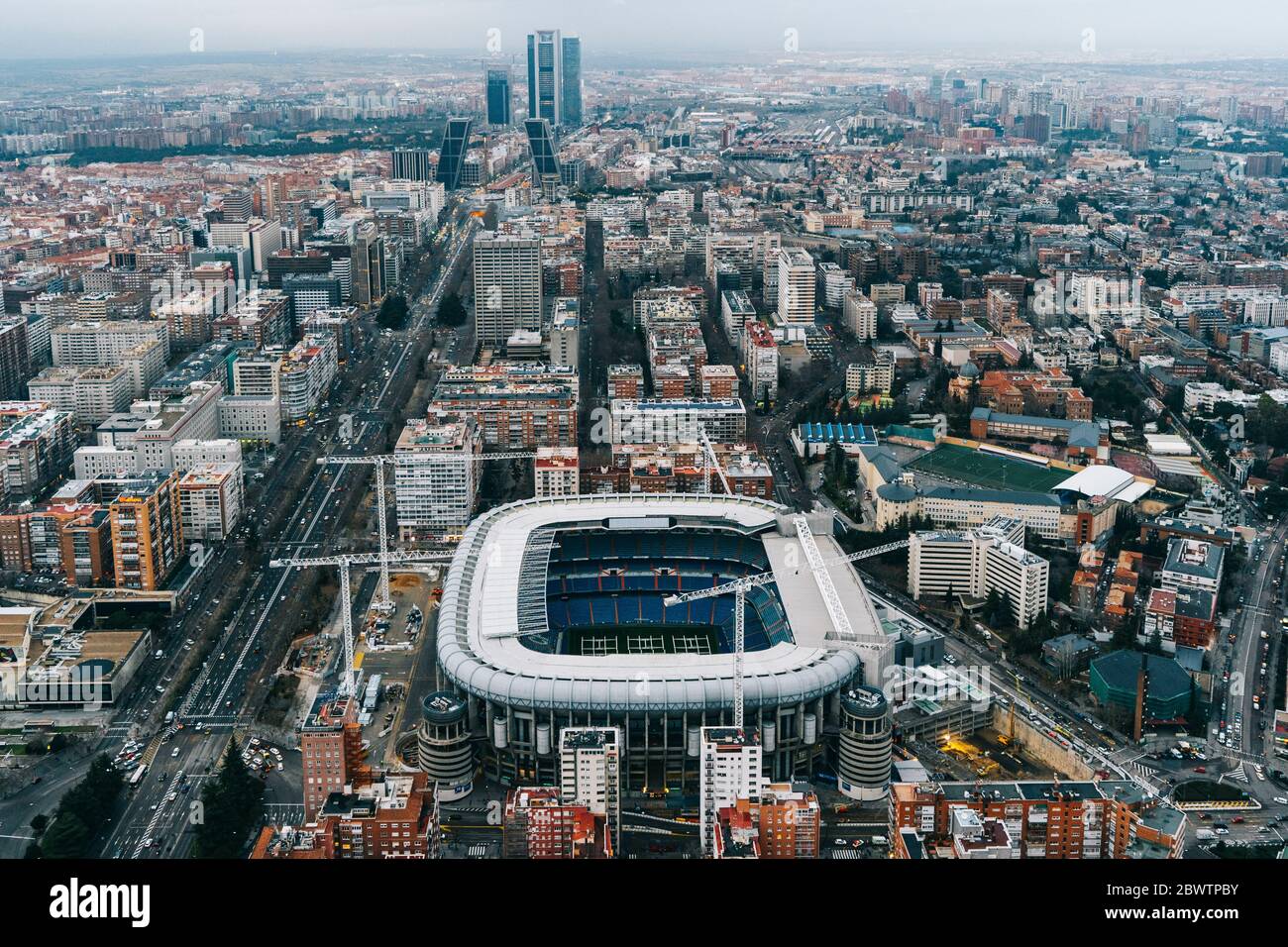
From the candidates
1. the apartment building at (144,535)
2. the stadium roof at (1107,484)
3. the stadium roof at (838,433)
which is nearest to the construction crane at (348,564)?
the apartment building at (144,535)

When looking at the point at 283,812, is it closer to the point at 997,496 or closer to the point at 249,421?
the point at 997,496

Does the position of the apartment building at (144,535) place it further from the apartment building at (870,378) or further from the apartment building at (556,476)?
the apartment building at (870,378)

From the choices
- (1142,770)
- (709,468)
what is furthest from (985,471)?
(1142,770)

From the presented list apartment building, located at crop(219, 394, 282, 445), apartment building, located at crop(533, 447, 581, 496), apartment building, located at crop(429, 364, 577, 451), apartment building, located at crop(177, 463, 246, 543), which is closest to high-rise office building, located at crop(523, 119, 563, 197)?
apartment building, located at crop(219, 394, 282, 445)

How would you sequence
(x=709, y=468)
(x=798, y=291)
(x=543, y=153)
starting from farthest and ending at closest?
(x=543, y=153), (x=798, y=291), (x=709, y=468)

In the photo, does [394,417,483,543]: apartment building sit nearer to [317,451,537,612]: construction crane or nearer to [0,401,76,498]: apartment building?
[317,451,537,612]: construction crane

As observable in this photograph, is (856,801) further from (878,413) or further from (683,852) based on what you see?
(878,413)

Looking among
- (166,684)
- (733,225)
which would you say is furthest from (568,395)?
(733,225)
